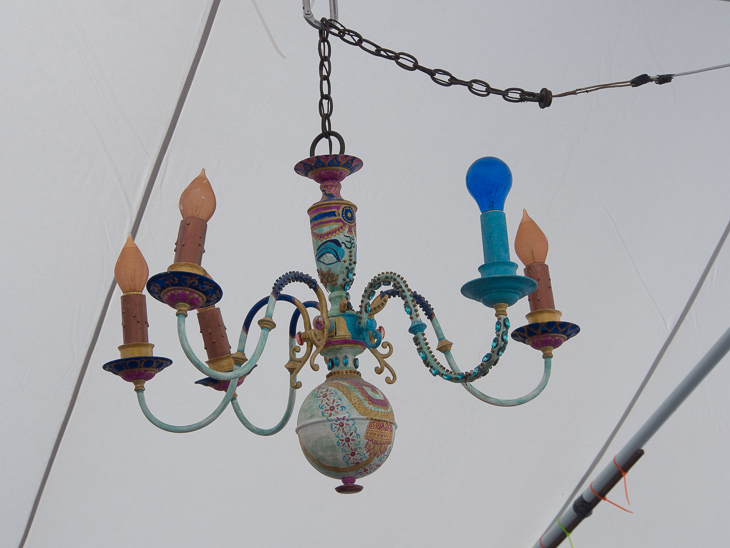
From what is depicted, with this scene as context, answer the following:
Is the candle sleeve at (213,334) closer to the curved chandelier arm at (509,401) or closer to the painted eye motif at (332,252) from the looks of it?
the painted eye motif at (332,252)

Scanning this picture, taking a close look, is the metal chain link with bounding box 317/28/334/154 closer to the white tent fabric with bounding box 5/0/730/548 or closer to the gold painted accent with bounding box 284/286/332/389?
the gold painted accent with bounding box 284/286/332/389

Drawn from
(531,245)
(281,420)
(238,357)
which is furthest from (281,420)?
(531,245)

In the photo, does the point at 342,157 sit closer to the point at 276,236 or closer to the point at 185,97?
the point at 185,97

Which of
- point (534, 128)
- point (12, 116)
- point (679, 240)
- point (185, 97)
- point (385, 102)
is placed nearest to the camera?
point (12, 116)

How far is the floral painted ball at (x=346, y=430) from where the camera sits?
44.6 inches

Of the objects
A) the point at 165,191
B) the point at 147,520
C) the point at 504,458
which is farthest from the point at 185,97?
the point at 504,458

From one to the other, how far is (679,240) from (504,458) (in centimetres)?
89

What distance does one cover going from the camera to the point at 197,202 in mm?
1133

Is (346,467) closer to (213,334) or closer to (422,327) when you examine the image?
(422,327)

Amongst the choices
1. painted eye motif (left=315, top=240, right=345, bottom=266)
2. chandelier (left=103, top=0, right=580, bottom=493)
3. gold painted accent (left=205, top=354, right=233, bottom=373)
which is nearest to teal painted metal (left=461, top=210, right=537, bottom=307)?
chandelier (left=103, top=0, right=580, bottom=493)

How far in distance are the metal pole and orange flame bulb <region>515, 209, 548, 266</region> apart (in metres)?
0.70

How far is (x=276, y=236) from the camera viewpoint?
2285 mm

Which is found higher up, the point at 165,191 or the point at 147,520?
the point at 165,191

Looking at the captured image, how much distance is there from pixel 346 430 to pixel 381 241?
1.29m
